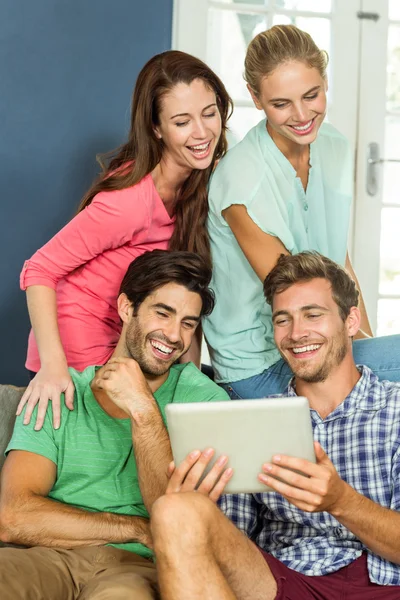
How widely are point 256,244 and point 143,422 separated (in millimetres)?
557

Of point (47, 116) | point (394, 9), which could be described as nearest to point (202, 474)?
point (47, 116)

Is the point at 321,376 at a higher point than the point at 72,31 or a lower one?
lower

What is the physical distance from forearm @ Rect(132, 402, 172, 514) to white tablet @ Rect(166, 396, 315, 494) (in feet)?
1.11

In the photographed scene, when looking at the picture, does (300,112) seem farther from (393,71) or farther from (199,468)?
(393,71)

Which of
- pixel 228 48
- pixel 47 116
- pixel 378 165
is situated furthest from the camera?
pixel 378 165

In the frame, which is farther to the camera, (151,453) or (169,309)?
(169,309)

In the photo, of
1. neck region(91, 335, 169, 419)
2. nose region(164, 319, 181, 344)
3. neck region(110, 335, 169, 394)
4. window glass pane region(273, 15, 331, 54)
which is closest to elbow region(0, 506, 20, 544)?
neck region(91, 335, 169, 419)

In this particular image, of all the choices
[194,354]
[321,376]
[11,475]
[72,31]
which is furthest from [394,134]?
[11,475]

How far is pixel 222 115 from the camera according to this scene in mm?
2531

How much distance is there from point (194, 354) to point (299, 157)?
0.63 m

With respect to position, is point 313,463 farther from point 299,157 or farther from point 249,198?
point 299,157

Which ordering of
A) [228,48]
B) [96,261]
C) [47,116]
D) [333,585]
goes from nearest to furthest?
1. [333,585]
2. [96,261]
3. [47,116]
4. [228,48]

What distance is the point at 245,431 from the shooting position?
164 centimetres

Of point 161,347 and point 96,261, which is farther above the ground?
point 96,261
